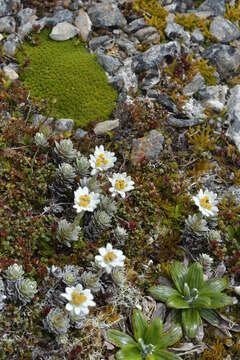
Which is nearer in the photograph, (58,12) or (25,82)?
(25,82)

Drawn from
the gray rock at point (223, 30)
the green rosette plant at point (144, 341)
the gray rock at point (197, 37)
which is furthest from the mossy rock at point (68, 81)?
the green rosette plant at point (144, 341)

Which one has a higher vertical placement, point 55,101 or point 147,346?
point 55,101

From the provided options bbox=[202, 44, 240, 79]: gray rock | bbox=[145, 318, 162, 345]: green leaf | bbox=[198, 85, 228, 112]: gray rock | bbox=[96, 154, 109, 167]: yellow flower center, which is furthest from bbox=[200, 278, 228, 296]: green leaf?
bbox=[202, 44, 240, 79]: gray rock

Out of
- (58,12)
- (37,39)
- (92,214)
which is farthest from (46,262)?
(58,12)

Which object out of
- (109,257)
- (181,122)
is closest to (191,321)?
(109,257)

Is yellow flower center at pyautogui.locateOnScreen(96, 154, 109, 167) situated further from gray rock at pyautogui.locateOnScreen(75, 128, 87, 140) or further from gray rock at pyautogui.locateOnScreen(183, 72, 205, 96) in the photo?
gray rock at pyautogui.locateOnScreen(183, 72, 205, 96)

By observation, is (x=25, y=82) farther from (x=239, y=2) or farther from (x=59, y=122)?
(x=239, y=2)
